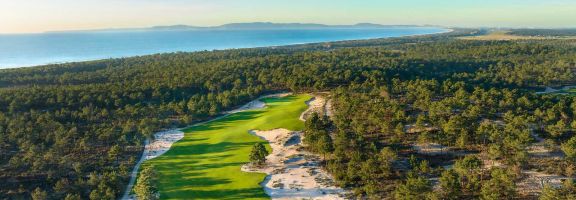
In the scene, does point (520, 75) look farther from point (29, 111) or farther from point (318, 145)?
point (29, 111)

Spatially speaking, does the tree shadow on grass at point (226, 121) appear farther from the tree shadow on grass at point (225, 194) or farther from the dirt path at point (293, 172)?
the tree shadow on grass at point (225, 194)

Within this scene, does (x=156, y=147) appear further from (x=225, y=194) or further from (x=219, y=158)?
(x=225, y=194)

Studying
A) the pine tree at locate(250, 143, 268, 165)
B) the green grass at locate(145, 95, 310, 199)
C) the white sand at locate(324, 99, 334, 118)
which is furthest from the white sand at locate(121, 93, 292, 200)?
the white sand at locate(324, 99, 334, 118)

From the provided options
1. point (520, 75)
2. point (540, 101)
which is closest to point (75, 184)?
point (540, 101)

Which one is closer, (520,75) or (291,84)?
(291,84)

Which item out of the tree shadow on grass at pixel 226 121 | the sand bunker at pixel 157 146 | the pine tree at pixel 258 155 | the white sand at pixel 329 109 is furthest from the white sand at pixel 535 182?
the tree shadow on grass at pixel 226 121

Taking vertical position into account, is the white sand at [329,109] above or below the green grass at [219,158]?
above
